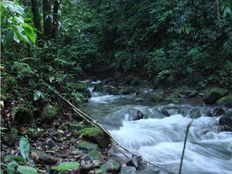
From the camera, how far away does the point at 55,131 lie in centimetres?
552

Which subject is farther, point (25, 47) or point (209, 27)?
point (209, 27)

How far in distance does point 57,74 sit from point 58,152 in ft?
6.47

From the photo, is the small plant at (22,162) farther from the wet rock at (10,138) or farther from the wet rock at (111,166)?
the wet rock at (111,166)

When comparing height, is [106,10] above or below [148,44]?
above

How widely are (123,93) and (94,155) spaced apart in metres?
7.03

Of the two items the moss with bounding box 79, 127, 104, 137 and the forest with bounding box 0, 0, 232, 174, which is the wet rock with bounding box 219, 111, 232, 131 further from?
the moss with bounding box 79, 127, 104, 137

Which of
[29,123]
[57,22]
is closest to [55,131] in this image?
[29,123]

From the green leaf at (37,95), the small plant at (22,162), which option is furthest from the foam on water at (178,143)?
the small plant at (22,162)

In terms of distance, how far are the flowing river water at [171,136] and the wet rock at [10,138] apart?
1684 mm

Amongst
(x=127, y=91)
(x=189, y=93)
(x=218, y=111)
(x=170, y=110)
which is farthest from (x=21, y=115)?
(x=127, y=91)

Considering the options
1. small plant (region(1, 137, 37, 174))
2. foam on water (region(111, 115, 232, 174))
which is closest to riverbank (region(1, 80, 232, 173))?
small plant (region(1, 137, 37, 174))

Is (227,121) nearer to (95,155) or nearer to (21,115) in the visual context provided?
(95,155)

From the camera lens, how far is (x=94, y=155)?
192 inches

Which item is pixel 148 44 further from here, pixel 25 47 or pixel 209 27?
pixel 25 47
